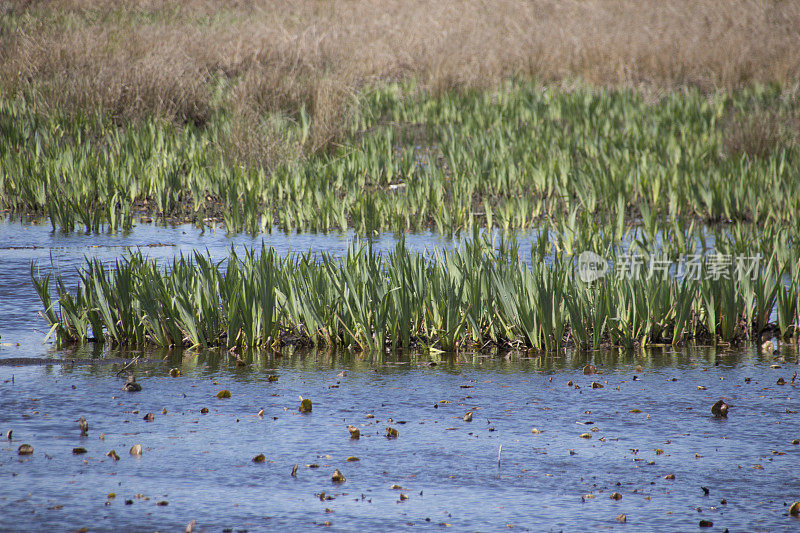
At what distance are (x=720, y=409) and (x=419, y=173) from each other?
21.8ft

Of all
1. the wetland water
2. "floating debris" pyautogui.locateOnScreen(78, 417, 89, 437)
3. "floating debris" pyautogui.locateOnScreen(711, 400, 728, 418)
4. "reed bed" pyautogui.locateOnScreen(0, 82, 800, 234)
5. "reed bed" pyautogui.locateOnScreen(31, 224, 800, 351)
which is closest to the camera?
the wetland water

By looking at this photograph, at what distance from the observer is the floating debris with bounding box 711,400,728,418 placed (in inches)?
138

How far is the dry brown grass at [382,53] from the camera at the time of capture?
12.6 m

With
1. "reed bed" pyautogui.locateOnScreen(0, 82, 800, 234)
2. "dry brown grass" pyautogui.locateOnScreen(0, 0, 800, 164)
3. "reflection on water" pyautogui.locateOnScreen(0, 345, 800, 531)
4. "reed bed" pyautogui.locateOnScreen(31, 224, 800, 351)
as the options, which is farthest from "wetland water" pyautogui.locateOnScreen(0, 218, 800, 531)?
"dry brown grass" pyautogui.locateOnScreen(0, 0, 800, 164)

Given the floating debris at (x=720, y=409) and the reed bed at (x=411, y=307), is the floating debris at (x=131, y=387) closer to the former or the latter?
the reed bed at (x=411, y=307)

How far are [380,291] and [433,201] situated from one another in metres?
3.71

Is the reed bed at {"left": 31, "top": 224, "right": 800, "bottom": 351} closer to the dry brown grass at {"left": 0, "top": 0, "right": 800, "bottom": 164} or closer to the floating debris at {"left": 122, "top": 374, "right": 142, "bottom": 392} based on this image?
the floating debris at {"left": 122, "top": 374, "right": 142, "bottom": 392}

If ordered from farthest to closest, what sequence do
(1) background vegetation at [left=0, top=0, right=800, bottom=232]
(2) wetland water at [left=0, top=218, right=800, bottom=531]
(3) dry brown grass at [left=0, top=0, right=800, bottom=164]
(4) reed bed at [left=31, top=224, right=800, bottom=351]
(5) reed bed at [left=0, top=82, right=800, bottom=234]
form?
(3) dry brown grass at [left=0, top=0, right=800, bottom=164] < (1) background vegetation at [left=0, top=0, right=800, bottom=232] < (5) reed bed at [left=0, top=82, right=800, bottom=234] < (4) reed bed at [left=31, top=224, right=800, bottom=351] < (2) wetland water at [left=0, top=218, right=800, bottom=531]

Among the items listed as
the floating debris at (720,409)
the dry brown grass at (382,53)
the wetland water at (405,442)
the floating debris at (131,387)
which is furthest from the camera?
the dry brown grass at (382,53)

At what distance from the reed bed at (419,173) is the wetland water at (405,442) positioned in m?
3.15

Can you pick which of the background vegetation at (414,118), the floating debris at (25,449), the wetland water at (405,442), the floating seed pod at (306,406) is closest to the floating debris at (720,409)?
the wetland water at (405,442)

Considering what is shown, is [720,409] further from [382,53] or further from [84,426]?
[382,53]

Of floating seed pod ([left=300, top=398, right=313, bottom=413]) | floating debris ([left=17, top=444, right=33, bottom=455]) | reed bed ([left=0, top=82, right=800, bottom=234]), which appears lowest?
floating debris ([left=17, top=444, right=33, bottom=455])

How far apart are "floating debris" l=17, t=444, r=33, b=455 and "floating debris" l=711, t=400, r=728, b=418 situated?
2424 millimetres
